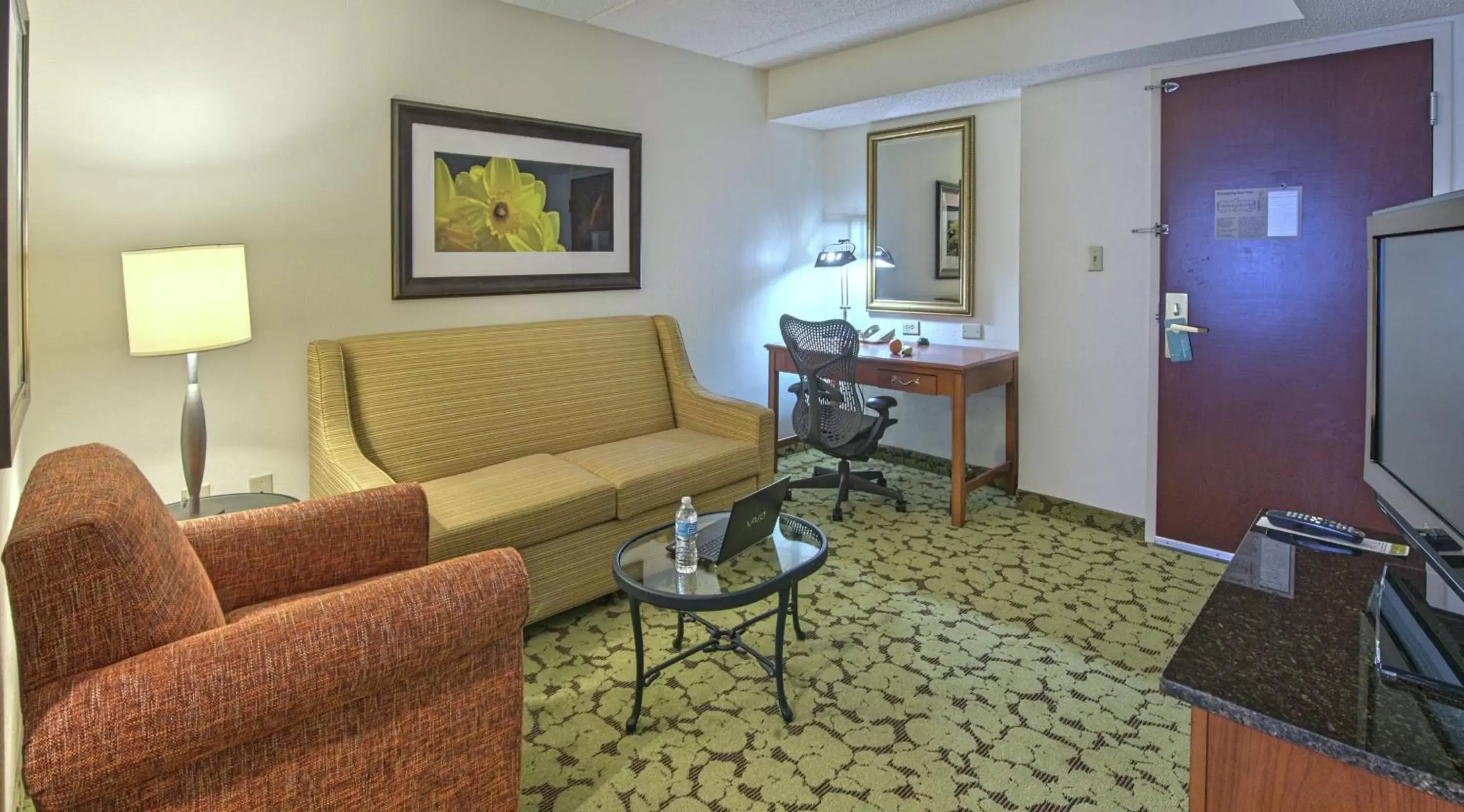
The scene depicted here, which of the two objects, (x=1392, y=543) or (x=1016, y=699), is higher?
(x=1392, y=543)

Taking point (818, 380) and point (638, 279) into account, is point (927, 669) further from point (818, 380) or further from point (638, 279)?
point (638, 279)

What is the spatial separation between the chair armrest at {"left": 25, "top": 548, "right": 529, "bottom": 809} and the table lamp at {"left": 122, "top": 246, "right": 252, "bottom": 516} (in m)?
1.30

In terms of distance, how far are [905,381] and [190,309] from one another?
9.80 ft

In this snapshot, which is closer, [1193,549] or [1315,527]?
[1315,527]

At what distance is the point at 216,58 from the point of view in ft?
8.96

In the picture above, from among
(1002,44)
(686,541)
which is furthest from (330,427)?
(1002,44)

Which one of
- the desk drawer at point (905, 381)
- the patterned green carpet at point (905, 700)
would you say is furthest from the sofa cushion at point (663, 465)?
the desk drawer at point (905, 381)

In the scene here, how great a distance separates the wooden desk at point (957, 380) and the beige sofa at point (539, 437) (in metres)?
0.83

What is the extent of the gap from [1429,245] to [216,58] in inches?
132

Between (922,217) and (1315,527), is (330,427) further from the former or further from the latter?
(922,217)

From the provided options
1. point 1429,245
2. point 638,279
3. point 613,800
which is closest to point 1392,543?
point 1429,245

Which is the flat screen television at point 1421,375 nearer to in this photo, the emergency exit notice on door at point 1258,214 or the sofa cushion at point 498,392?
the emergency exit notice on door at point 1258,214

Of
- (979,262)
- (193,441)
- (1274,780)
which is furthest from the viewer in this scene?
(979,262)

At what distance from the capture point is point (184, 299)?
2287 millimetres
